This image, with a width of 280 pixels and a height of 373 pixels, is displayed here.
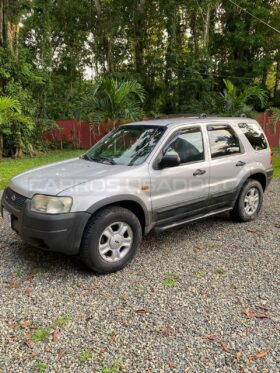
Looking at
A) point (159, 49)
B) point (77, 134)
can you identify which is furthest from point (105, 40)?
point (77, 134)

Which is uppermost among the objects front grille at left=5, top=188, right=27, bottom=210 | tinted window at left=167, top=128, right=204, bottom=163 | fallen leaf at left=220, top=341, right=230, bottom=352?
tinted window at left=167, top=128, right=204, bottom=163

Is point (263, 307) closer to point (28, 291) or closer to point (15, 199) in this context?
point (28, 291)

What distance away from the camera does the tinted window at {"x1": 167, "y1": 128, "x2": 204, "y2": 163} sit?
4.29m

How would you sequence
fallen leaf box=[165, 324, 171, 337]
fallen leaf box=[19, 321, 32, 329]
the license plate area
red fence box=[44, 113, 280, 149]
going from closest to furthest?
1. fallen leaf box=[165, 324, 171, 337]
2. fallen leaf box=[19, 321, 32, 329]
3. the license plate area
4. red fence box=[44, 113, 280, 149]

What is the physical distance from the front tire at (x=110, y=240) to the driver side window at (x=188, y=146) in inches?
41.0

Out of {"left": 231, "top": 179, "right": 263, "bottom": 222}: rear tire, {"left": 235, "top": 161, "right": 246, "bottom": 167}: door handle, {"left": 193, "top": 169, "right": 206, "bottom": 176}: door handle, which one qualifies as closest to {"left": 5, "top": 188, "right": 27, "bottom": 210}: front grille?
{"left": 193, "top": 169, "right": 206, "bottom": 176}: door handle

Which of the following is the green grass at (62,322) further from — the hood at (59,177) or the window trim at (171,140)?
the window trim at (171,140)

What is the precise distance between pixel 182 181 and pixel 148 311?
1787 millimetres

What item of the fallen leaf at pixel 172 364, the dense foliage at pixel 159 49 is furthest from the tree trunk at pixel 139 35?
the fallen leaf at pixel 172 364

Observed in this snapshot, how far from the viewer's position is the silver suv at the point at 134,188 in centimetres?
341

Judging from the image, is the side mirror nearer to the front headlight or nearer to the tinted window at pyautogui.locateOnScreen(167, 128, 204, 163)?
the tinted window at pyautogui.locateOnScreen(167, 128, 204, 163)

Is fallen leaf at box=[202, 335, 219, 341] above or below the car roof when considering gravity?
below

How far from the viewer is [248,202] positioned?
17.8 feet

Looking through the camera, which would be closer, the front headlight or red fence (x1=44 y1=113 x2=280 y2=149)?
the front headlight
